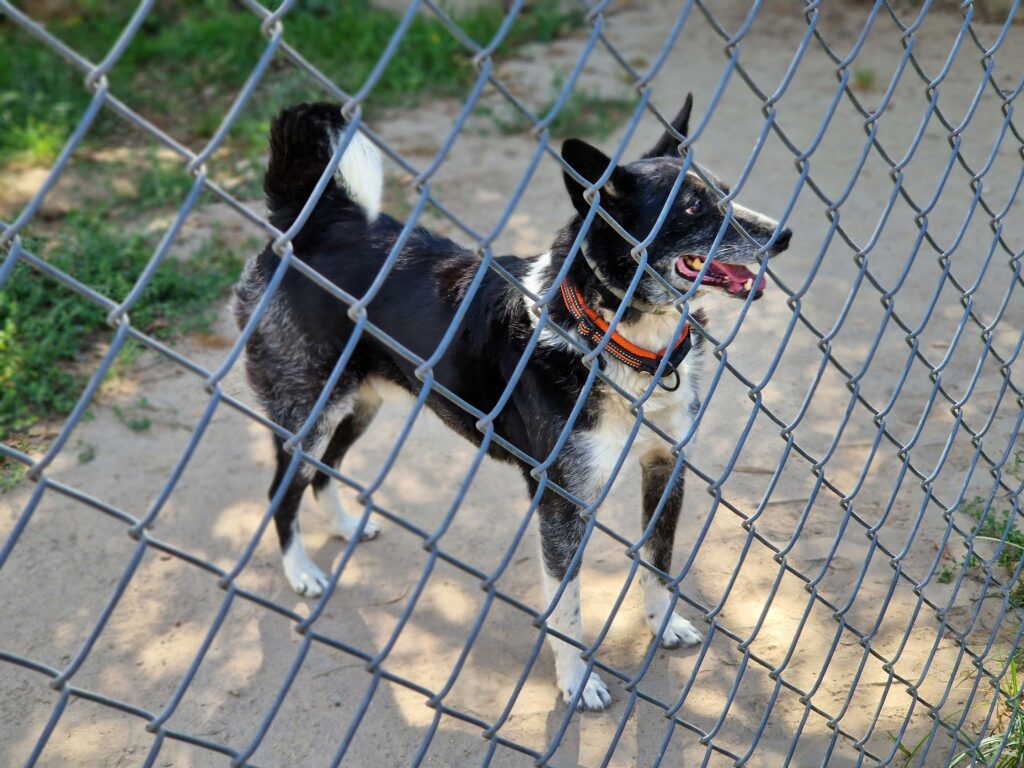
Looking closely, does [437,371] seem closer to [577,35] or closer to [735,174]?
[735,174]

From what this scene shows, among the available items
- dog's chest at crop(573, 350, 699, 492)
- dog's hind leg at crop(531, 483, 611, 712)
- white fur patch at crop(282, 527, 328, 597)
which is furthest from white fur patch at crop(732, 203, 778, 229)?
white fur patch at crop(282, 527, 328, 597)

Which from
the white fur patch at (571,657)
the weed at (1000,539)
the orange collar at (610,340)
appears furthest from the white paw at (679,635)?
the orange collar at (610,340)

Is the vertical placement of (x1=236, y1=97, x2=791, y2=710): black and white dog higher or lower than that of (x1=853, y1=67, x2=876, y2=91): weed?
lower

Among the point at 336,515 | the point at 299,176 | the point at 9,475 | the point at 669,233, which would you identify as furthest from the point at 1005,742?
the point at 9,475

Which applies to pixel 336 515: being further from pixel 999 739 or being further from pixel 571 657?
pixel 999 739

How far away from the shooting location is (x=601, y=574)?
129 inches

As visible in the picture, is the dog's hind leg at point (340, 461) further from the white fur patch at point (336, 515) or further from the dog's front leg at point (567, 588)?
the dog's front leg at point (567, 588)

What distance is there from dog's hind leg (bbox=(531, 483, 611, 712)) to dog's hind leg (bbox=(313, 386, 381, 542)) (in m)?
0.92

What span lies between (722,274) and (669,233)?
0.56 ft

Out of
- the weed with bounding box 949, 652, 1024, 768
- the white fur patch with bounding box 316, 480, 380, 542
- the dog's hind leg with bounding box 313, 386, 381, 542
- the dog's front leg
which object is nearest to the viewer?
the weed with bounding box 949, 652, 1024, 768

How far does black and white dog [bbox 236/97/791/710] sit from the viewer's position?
2.46m

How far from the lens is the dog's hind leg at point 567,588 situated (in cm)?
271

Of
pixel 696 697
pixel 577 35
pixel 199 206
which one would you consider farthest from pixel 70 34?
pixel 696 697

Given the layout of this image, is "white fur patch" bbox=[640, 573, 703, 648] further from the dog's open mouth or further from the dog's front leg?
the dog's open mouth
